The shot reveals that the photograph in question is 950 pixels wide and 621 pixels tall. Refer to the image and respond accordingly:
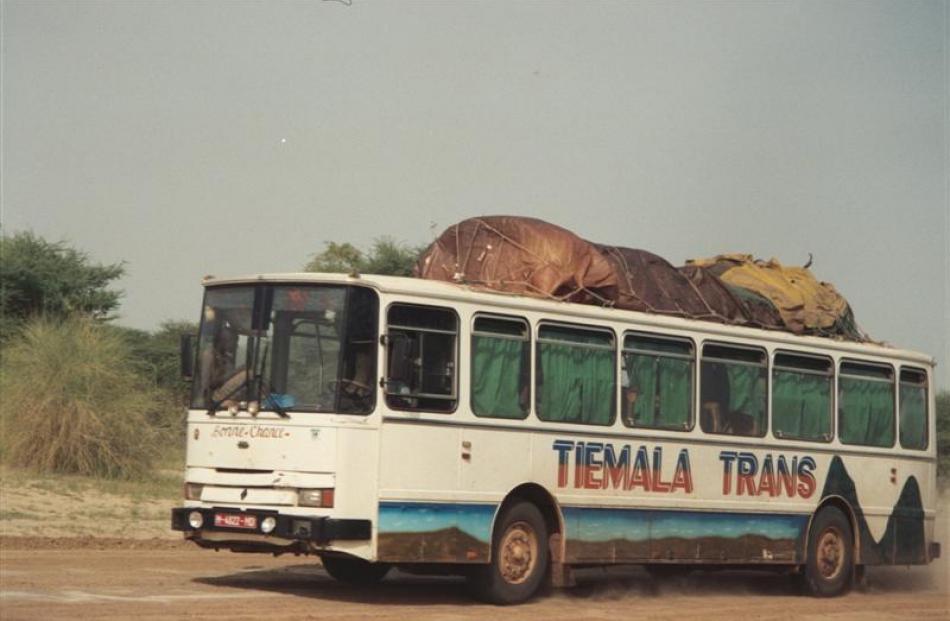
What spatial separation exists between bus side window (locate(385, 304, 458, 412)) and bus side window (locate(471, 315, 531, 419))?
0.86ft

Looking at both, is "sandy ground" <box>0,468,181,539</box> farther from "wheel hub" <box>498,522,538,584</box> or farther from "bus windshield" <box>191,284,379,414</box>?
"wheel hub" <box>498,522,538,584</box>

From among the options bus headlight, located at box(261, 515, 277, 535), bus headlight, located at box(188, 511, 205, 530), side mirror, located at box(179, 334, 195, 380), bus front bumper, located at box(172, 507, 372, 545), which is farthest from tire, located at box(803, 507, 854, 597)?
side mirror, located at box(179, 334, 195, 380)

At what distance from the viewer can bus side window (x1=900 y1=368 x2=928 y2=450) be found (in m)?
19.8

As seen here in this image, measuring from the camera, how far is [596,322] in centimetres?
1606

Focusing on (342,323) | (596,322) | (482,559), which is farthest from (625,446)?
(342,323)

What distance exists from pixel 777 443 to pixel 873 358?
217 cm

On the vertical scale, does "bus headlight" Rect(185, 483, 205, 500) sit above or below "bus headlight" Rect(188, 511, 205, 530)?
above

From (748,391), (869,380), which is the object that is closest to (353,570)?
(748,391)

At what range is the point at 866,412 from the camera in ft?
63.0

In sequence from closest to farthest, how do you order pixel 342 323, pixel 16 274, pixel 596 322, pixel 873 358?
pixel 342 323 < pixel 596 322 < pixel 873 358 < pixel 16 274

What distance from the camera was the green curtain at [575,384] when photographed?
1545cm

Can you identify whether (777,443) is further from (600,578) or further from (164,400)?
(164,400)

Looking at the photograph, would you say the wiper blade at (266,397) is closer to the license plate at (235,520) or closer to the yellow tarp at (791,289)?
the license plate at (235,520)

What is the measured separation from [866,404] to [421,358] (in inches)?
272
